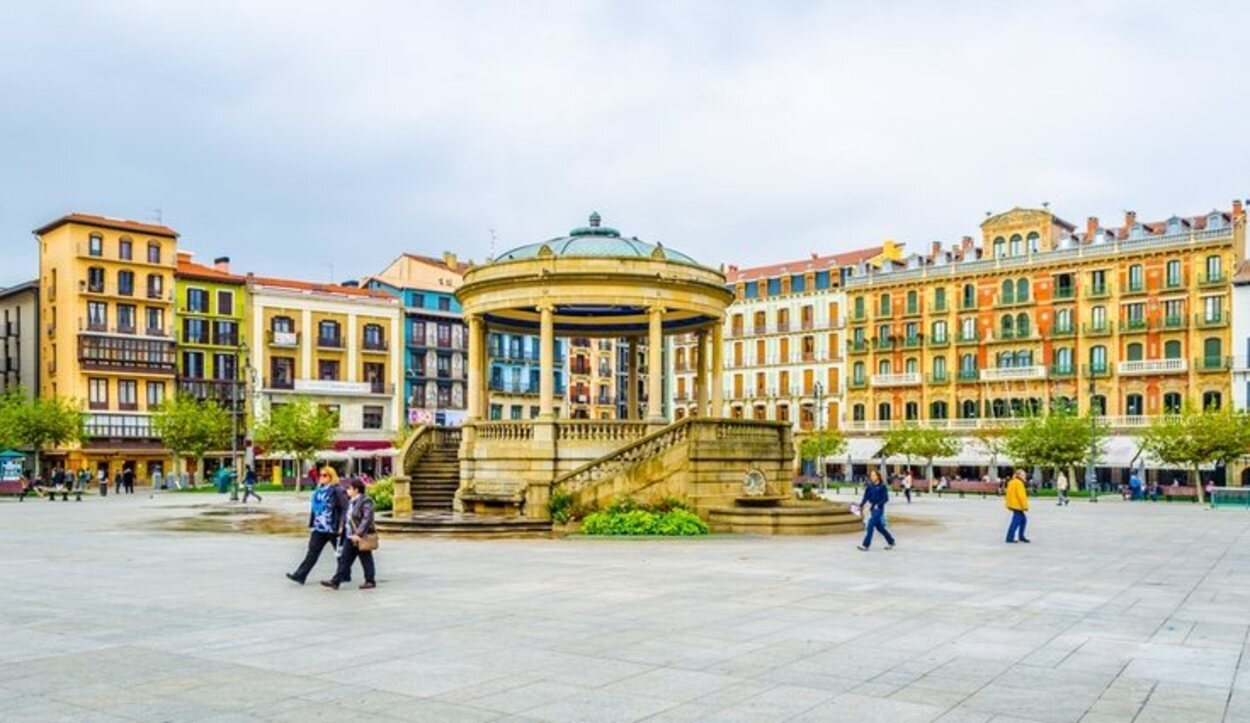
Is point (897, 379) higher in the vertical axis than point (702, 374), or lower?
higher

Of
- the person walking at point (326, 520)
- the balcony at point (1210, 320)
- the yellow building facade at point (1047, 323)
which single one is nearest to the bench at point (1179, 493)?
the yellow building facade at point (1047, 323)

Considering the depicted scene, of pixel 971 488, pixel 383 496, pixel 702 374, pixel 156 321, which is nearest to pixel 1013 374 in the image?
pixel 971 488

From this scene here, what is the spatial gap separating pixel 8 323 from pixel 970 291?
69263 mm

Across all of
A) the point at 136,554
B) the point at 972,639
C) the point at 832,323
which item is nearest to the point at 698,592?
the point at 972,639

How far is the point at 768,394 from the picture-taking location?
94562 mm

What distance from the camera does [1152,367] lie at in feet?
237

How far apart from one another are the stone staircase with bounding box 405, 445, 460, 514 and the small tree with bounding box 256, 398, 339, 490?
115ft

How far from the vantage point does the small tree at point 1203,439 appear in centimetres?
5659

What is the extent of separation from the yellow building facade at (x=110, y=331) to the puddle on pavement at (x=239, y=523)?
41360mm

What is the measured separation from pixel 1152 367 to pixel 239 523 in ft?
196

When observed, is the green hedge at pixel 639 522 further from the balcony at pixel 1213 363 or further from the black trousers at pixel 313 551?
the balcony at pixel 1213 363

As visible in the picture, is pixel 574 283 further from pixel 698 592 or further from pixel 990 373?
pixel 990 373

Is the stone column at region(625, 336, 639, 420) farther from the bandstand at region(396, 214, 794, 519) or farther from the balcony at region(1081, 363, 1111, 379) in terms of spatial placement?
the balcony at region(1081, 363, 1111, 379)

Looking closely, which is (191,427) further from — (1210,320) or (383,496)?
(1210,320)
